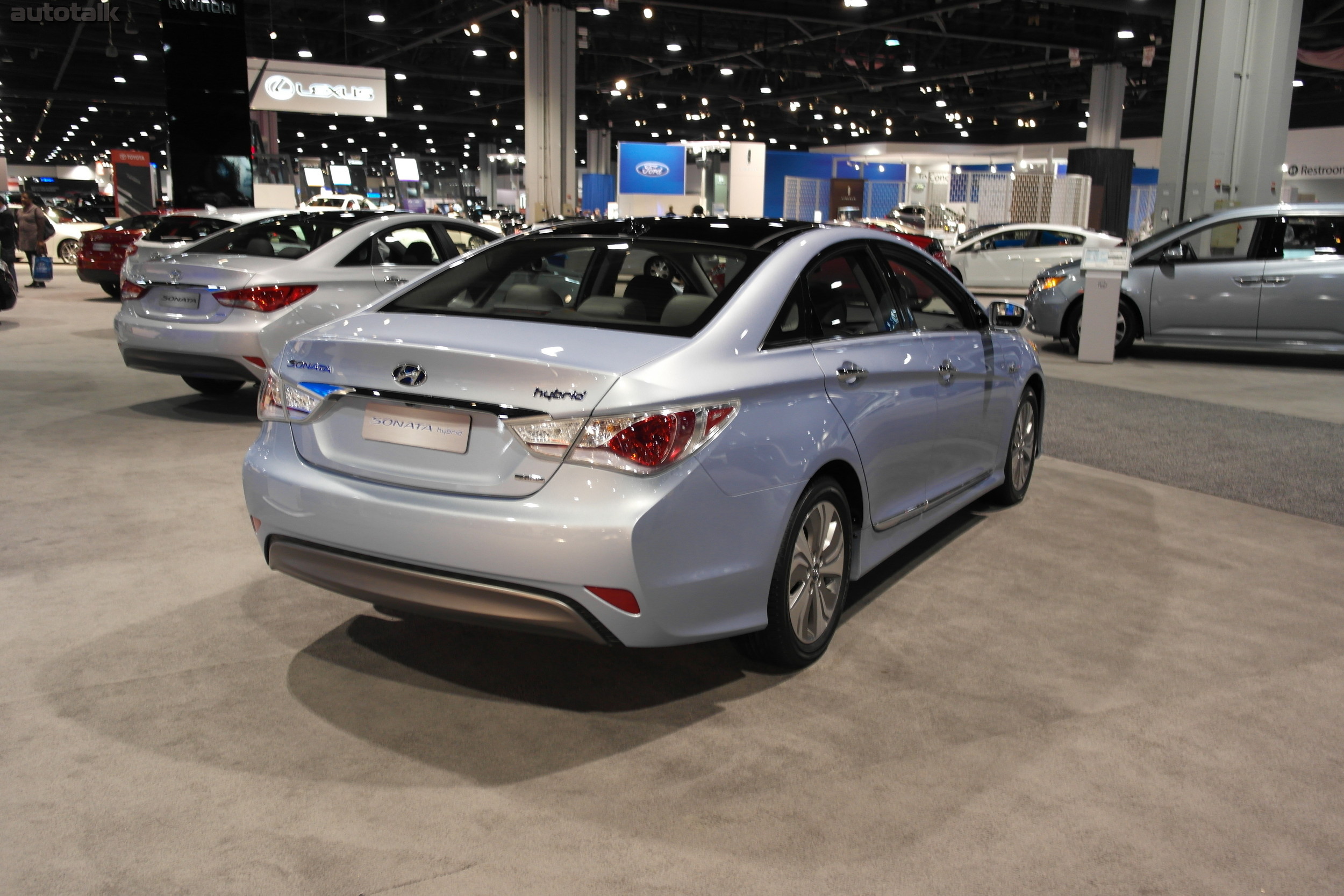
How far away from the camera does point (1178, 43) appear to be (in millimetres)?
15797

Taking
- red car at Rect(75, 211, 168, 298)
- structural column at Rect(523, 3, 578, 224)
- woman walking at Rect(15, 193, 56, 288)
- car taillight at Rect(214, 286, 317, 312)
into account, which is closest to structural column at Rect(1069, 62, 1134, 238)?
structural column at Rect(523, 3, 578, 224)

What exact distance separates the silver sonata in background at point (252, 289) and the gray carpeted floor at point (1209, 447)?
5025mm

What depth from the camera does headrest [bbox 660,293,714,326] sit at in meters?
3.34

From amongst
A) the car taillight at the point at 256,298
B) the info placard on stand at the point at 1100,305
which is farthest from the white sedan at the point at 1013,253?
the car taillight at the point at 256,298

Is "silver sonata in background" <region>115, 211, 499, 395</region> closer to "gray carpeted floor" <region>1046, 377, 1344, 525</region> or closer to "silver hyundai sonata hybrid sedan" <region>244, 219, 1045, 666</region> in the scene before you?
"silver hyundai sonata hybrid sedan" <region>244, 219, 1045, 666</region>

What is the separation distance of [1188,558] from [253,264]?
6.00 m

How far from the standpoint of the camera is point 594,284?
4.08 m

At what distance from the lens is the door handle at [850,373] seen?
3643mm

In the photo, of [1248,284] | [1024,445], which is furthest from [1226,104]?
[1024,445]

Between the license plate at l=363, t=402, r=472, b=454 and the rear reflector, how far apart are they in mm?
526

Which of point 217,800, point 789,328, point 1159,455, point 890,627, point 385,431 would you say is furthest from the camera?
point 1159,455

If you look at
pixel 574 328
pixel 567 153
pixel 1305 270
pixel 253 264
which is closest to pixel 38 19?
pixel 567 153

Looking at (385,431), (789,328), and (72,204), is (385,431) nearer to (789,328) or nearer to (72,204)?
(789,328)

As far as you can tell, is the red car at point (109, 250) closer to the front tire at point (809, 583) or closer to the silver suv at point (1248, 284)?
the silver suv at point (1248, 284)
